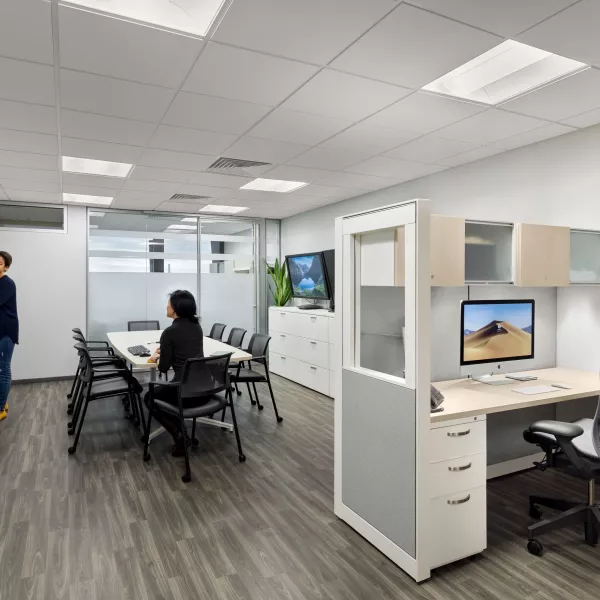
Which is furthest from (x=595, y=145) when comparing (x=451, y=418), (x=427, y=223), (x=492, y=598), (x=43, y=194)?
(x=43, y=194)

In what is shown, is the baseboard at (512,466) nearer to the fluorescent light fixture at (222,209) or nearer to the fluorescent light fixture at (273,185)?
the fluorescent light fixture at (273,185)

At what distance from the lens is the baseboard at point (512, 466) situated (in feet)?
10.4

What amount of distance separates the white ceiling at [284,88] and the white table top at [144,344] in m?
1.76

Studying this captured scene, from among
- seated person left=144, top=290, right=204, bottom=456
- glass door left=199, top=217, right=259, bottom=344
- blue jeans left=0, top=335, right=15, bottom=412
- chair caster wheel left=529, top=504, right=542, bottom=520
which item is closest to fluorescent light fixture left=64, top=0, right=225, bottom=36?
seated person left=144, top=290, right=204, bottom=456

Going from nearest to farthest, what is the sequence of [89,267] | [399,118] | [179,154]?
[399,118] < [179,154] < [89,267]

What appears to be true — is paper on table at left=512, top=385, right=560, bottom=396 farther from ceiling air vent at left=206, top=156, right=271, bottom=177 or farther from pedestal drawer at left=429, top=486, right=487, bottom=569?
ceiling air vent at left=206, top=156, right=271, bottom=177

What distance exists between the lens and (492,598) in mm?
1950

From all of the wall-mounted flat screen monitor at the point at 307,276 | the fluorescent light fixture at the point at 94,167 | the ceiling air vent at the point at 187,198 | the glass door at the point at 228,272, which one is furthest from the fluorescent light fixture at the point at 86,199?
the wall-mounted flat screen monitor at the point at 307,276

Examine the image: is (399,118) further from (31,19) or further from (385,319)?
(31,19)

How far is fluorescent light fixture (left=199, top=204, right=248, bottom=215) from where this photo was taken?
21.9 ft

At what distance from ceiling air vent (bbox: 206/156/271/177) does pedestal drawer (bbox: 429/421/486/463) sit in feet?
10.0

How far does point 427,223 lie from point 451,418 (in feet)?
3.00

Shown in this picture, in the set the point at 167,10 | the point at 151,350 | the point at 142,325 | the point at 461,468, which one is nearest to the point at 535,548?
the point at 461,468

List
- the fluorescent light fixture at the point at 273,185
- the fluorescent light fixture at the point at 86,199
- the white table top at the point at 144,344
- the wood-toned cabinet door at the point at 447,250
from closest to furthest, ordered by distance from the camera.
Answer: the wood-toned cabinet door at the point at 447,250 < the white table top at the point at 144,344 < the fluorescent light fixture at the point at 273,185 < the fluorescent light fixture at the point at 86,199
